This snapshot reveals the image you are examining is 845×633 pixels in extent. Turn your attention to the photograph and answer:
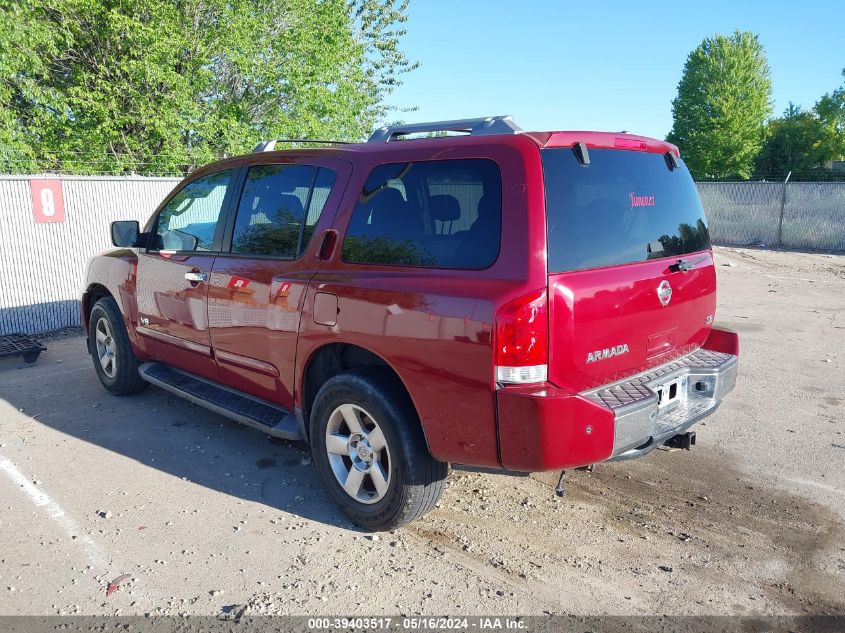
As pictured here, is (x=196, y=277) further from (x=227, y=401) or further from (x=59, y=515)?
(x=59, y=515)

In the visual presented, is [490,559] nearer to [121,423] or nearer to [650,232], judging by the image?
[650,232]

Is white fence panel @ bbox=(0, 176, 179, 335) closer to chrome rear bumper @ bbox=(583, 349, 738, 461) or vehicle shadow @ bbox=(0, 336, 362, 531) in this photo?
vehicle shadow @ bbox=(0, 336, 362, 531)

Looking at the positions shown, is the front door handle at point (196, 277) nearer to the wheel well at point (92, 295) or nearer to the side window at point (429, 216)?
the side window at point (429, 216)

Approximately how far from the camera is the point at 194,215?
4.99m

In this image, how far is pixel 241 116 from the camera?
1545cm

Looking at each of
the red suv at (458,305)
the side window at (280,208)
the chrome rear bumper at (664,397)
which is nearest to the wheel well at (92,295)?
the red suv at (458,305)

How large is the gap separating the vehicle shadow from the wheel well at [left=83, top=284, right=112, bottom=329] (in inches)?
26.7

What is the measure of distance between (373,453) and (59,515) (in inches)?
74.3

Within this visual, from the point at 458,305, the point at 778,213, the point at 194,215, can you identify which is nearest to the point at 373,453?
the point at 458,305

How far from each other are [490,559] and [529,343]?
1.19 metres

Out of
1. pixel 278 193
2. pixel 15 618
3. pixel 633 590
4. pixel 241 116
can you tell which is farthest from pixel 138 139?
pixel 633 590

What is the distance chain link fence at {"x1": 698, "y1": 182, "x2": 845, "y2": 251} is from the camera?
1750 cm

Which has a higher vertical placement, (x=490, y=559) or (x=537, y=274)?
(x=537, y=274)

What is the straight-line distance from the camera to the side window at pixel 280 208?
12.6 ft
